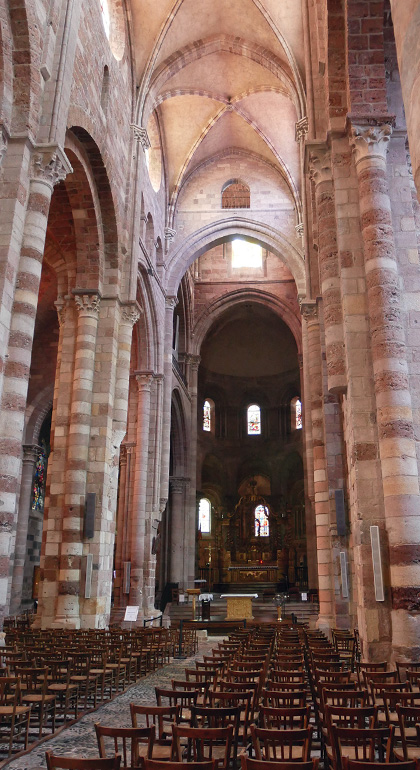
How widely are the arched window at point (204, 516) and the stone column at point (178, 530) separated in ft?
22.7

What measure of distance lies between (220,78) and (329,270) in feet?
54.1

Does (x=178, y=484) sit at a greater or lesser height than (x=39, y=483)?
greater

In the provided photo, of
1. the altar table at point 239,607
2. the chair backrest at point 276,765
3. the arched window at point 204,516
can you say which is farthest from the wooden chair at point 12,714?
the arched window at point 204,516

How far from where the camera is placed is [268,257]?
112 ft

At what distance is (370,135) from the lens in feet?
35.8

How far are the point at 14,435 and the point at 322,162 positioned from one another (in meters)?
7.74

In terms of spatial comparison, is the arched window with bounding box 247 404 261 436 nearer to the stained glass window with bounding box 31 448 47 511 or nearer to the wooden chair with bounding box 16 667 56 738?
the stained glass window with bounding box 31 448 47 511

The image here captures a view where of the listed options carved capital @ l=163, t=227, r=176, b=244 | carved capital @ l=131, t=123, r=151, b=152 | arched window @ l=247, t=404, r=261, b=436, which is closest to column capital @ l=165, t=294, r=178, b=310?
carved capital @ l=163, t=227, r=176, b=244

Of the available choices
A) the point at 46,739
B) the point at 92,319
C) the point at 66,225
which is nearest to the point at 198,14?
the point at 66,225

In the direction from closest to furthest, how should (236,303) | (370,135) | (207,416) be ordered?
(370,135) → (236,303) → (207,416)

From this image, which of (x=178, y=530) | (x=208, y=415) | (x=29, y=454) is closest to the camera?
(x=29, y=454)

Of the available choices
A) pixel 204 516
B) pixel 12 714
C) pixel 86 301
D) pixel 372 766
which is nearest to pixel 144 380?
pixel 86 301

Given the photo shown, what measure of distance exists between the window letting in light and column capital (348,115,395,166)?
75.5 ft

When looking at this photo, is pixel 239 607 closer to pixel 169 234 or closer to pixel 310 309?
pixel 310 309
